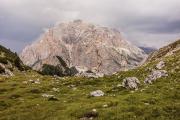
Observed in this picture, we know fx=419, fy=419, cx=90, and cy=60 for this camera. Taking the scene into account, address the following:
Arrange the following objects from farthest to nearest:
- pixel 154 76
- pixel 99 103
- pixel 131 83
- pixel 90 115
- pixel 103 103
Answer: pixel 154 76, pixel 131 83, pixel 99 103, pixel 103 103, pixel 90 115

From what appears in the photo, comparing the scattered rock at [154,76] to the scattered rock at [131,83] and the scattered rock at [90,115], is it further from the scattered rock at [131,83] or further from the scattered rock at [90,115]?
the scattered rock at [90,115]

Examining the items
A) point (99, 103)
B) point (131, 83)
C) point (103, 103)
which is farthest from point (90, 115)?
point (131, 83)

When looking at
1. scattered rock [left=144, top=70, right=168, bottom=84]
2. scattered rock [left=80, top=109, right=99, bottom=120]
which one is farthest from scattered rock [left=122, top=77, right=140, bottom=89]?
scattered rock [left=80, top=109, right=99, bottom=120]

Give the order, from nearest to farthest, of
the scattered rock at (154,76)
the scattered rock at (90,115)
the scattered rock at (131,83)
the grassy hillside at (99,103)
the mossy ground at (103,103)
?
the mossy ground at (103,103)
the grassy hillside at (99,103)
the scattered rock at (90,115)
the scattered rock at (131,83)
the scattered rock at (154,76)

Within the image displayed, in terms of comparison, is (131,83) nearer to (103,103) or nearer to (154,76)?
(154,76)

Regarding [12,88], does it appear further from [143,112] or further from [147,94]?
[143,112]

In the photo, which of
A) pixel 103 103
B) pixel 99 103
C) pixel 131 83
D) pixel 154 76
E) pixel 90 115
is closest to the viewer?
pixel 90 115

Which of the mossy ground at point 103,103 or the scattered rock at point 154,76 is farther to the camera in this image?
the scattered rock at point 154,76

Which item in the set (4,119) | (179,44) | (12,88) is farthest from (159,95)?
(179,44)

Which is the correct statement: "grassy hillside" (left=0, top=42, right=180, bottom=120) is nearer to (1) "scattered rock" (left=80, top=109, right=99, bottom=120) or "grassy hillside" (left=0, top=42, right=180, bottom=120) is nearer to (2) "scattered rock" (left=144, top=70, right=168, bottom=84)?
(1) "scattered rock" (left=80, top=109, right=99, bottom=120)

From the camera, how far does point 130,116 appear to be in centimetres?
4762

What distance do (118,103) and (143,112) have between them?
597 centimetres

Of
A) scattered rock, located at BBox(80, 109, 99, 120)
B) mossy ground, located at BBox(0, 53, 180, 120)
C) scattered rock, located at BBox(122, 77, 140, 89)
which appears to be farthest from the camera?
scattered rock, located at BBox(122, 77, 140, 89)

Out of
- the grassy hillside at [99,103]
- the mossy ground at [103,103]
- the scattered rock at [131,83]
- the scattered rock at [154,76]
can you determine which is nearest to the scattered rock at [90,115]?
the grassy hillside at [99,103]
